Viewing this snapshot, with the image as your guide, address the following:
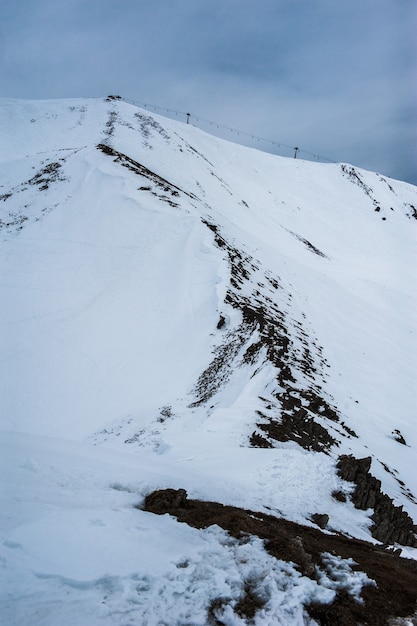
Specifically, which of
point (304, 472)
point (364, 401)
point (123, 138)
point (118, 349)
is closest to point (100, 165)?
point (123, 138)

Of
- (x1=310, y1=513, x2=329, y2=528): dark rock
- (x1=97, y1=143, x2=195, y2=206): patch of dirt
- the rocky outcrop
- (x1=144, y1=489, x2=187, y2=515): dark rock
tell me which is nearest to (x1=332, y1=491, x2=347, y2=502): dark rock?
the rocky outcrop

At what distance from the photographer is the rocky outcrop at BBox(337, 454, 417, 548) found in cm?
900

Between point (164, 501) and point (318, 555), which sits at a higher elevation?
point (318, 555)

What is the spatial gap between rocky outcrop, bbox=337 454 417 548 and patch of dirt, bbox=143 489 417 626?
1672 millimetres

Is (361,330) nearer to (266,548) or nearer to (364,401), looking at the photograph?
(364,401)

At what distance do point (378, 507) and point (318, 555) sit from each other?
4.81 metres

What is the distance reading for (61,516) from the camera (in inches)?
203

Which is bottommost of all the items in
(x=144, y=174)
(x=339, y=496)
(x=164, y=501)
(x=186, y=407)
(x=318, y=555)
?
(x=186, y=407)

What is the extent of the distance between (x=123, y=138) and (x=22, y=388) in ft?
114

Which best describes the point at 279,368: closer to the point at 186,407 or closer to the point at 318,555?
the point at 186,407

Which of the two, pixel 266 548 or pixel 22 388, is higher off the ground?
pixel 266 548

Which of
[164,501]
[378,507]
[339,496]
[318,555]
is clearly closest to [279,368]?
[339,496]

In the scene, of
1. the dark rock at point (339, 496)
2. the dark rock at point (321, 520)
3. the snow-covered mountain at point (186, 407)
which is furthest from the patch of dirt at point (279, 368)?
the dark rock at point (321, 520)

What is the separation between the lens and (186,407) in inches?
529
